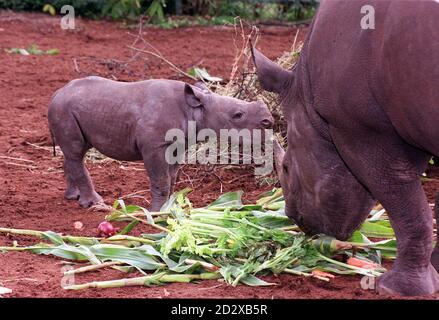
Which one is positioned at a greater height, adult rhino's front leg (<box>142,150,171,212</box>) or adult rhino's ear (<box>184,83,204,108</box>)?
adult rhino's ear (<box>184,83,204,108</box>)

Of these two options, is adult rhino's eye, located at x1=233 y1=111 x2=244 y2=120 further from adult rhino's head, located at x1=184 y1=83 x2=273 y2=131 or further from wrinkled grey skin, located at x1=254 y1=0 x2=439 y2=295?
wrinkled grey skin, located at x1=254 y1=0 x2=439 y2=295

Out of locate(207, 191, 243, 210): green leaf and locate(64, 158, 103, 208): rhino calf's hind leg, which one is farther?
locate(64, 158, 103, 208): rhino calf's hind leg

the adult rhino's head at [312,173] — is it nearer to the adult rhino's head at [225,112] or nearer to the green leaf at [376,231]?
the green leaf at [376,231]

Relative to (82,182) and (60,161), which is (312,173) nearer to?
(82,182)

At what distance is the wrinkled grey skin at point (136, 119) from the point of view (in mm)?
6109

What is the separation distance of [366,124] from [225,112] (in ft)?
6.28

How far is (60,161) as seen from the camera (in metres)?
7.91

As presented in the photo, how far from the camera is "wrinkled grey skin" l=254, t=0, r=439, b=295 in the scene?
4.03 meters

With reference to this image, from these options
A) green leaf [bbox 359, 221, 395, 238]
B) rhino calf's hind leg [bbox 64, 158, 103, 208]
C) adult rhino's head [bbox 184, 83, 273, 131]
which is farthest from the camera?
rhino calf's hind leg [bbox 64, 158, 103, 208]

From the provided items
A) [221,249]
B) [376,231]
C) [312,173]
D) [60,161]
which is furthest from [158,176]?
[60,161]

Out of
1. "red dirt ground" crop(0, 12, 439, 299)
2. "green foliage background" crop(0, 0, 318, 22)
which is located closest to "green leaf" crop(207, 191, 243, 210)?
"red dirt ground" crop(0, 12, 439, 299)

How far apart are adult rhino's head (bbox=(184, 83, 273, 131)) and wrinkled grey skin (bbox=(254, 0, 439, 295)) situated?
1.19 meters

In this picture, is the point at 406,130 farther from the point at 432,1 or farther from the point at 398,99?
the point at 432,1

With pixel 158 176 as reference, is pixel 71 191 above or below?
below
